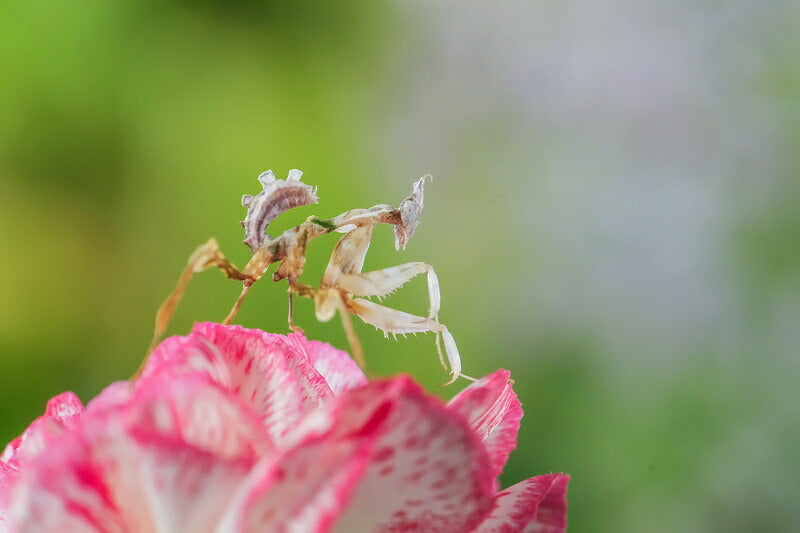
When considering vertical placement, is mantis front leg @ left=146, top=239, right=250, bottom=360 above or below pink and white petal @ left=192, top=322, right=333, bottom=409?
above

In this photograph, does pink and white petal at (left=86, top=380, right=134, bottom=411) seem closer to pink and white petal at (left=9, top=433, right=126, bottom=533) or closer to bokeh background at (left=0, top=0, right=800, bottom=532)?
pink and white petal at (left=9, top=433, right=126, bottom=533)

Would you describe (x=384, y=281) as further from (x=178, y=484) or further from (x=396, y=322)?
(x=178, y=484)

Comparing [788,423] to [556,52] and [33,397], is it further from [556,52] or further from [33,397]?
[33,397]

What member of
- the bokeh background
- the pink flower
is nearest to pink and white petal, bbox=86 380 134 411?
the pink flower

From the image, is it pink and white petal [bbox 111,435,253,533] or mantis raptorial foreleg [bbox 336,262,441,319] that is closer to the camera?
pink and white petal [bbox 111,435,253,533]

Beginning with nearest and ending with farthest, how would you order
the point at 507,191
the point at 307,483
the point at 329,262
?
1. the point at 307,483
2. the point at 329,262
3. the point at 507,191

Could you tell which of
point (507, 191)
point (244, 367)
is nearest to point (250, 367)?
point (244, 367)

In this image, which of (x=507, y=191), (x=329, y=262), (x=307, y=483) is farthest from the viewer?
(x=507, y=191)
